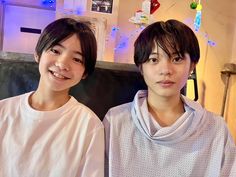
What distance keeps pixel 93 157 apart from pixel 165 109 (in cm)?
34

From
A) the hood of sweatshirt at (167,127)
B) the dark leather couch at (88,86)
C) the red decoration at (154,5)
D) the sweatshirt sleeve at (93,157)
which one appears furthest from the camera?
the red decoration at (154,5)

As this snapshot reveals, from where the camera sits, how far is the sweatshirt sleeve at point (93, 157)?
3.22ft

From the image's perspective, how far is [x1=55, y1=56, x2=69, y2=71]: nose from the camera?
1003 millimetres

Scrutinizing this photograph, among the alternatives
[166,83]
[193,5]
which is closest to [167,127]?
[166,83]

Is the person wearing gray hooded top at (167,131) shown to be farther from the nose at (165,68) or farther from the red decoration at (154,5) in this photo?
the red decoration at (154,5)

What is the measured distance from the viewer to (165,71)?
1.04 metres

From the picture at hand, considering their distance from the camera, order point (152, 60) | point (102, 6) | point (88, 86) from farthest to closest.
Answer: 1. point (102, 6)
2. point (88, 86)
3. point (152, 60)

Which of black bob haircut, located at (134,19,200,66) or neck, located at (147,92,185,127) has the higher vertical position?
black bob haircut, located at (134,19,200,66)

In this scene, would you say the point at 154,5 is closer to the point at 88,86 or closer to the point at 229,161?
the point at 88,86

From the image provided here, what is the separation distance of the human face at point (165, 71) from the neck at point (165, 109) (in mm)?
42

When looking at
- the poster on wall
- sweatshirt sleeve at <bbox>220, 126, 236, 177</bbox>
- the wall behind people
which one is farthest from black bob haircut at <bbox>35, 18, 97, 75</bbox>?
the wall behind people

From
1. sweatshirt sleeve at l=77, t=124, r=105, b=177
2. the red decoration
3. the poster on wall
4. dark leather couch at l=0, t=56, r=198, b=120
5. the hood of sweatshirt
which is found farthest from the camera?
the red decoration

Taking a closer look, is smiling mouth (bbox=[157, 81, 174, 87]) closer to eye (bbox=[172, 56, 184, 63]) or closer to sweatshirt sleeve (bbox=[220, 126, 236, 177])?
eye (bbox=[172, 56, 184, 63])

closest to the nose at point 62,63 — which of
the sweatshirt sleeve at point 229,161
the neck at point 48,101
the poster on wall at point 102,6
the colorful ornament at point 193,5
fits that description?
the neck at point 48,101
